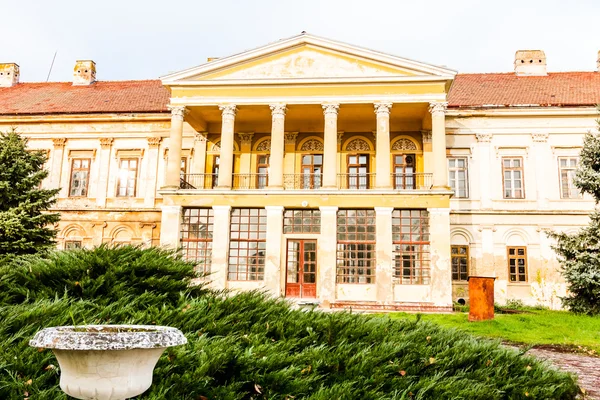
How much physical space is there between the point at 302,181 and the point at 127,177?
8897 mm

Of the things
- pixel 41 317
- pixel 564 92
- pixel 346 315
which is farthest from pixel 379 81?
pixel 41 317

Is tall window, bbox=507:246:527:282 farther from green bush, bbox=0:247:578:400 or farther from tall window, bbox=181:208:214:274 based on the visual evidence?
green bush, bbox=0:247:578:400

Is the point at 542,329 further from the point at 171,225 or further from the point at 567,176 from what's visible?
the point at 171,225

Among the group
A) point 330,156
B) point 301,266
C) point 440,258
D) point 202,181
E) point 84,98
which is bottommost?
point 301,266

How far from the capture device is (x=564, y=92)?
25.2m

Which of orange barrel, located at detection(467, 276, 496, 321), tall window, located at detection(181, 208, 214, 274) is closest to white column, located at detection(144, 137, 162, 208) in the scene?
tall window, located at detection(181, 208, 214, 274)

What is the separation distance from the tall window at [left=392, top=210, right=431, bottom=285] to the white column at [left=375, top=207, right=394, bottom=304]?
42 cm

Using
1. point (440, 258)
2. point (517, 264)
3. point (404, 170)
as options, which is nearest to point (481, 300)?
point (440, 258)

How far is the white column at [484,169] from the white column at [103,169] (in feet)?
58.6

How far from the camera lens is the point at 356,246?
20.7 meters

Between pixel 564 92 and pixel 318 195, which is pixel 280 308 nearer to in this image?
pixel 318 195

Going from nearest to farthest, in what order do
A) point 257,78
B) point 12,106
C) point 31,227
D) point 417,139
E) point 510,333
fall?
point 510,333, point 31,227, point 257,78, point 417,139, point 12,106

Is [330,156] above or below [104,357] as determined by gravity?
above

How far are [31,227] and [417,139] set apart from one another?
53.0 ft
